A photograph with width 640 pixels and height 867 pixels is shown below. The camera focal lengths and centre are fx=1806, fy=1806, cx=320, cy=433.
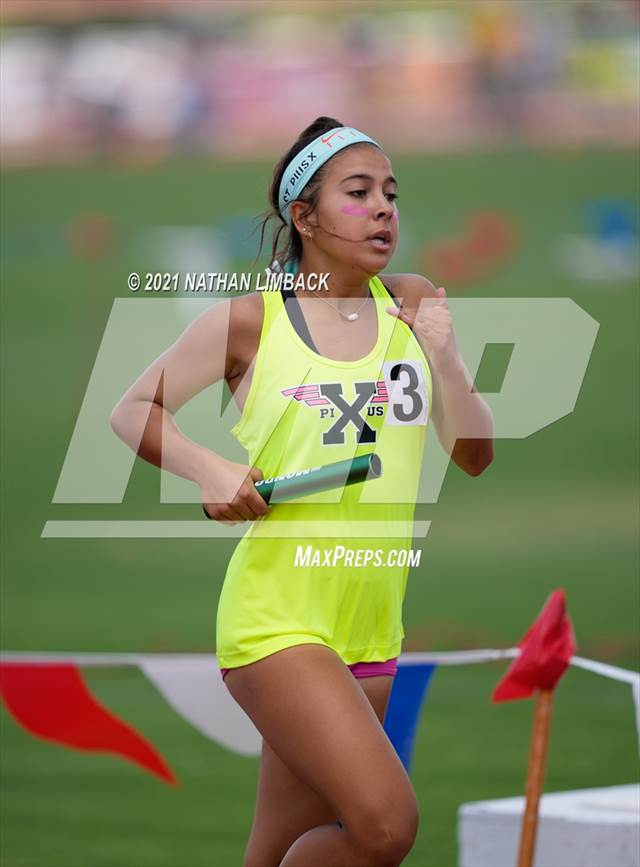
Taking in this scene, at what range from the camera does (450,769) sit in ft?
23.6

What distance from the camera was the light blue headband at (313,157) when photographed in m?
4.27

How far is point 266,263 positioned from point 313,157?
18685mm

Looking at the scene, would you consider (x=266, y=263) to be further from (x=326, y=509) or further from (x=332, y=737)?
(x=332, y=737)

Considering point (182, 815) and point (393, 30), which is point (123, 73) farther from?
point (182, 815)

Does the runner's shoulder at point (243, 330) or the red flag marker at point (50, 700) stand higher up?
the runner's shoulder at point (243, 330)

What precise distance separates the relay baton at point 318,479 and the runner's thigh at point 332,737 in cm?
34

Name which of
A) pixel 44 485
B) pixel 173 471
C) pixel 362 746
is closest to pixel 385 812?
pixel 362 746

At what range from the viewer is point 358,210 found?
165 inches

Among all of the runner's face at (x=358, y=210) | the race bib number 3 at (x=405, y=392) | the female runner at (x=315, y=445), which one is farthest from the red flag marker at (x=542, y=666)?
the runner's face at (x=358, y=210)

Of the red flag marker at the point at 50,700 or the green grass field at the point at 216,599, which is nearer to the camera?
the red flag marker at the point at 50,700

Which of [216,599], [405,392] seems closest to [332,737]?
[405,392]

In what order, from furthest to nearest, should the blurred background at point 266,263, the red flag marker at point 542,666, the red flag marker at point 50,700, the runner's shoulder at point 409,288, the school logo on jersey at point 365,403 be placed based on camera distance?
the blurred background at point 266,263 < the red flag marker at point 50,700 < the red flag marker at point 542,666 < the runner's shoulder at point 409,288 < the school logo on jersey at point 365,403

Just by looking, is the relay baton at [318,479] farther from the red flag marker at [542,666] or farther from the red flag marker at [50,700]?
the red flag marker at [50,700]

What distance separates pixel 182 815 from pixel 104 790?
552mm
